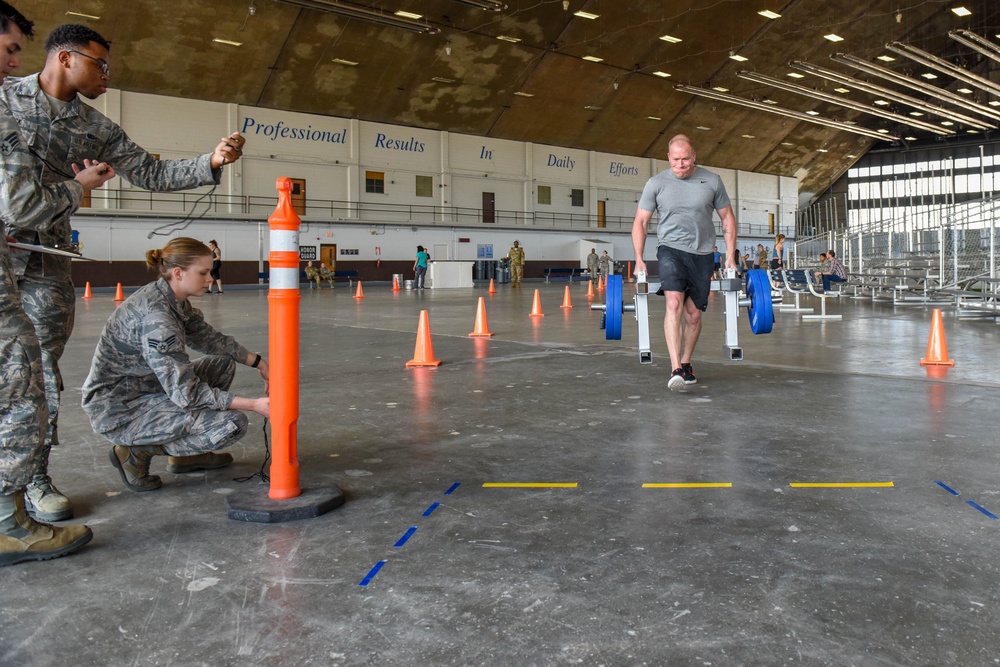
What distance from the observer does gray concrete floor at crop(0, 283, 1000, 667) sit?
1.74m

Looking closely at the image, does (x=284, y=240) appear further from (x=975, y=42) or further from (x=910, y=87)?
Answer: (x=910, y=87)

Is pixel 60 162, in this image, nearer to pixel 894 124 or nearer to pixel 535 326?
pixel 535 326

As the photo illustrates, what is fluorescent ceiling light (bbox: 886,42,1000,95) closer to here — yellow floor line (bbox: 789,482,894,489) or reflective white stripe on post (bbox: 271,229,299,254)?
yellow floor line (bbox: 789,482,894,489)

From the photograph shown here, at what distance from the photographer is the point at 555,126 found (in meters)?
37.0

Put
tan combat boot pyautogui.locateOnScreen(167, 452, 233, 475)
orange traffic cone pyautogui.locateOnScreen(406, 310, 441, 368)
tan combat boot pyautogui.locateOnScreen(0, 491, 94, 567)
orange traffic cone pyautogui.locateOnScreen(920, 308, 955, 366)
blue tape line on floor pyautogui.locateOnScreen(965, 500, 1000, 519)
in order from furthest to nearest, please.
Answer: orange traffic cone pyautogui.locateOnScreen(406, 310, 441, 368) < orange traffic cone pyautogui.locateOnScreen(920, 308, 955, 366) < tan combat boot pyautogui.locateOnScreen(167, 452, 233, 475) < blue tape line on floor pyautogui.locateOnScreen(965, 500, 1000, 519) < tan combat boot pyautogui.locateOnScreen(0, 491, 94, 567)

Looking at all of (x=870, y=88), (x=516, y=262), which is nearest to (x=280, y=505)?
(x=516, y=262)

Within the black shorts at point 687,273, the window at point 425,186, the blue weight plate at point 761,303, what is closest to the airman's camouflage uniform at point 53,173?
the black shorts at point 687,273

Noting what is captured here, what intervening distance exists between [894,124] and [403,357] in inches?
→ 1935

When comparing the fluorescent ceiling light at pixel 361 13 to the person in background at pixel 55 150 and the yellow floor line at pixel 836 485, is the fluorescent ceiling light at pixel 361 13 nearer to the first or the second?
the person in background at pixel 55 150

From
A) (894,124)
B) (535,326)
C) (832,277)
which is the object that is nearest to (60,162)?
(535,326)

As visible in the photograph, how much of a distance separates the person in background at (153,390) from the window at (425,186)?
108 feet

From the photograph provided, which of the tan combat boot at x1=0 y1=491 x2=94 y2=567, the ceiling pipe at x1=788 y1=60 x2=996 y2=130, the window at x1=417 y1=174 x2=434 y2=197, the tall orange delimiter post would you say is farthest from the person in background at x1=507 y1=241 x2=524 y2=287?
the tan combat boot at x1=0 y1=491 x2=94 y2=567

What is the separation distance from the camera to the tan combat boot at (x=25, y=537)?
2.21 metres

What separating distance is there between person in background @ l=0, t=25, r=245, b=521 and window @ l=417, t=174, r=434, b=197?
108 ft
